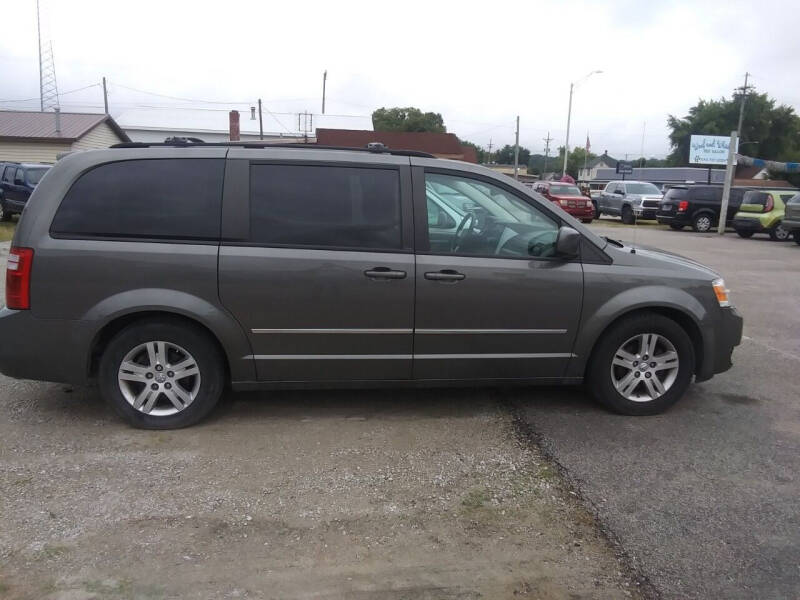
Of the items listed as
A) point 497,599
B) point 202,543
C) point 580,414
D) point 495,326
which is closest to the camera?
point 497,599

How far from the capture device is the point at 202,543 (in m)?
2.90

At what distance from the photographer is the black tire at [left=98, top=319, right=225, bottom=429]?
12.9 feet

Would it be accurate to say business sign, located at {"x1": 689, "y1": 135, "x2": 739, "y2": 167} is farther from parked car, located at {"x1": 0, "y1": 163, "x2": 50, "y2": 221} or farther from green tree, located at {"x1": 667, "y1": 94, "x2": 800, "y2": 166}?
parked car, located at {"x1": 0, "y1": 163, "x2": 50, "y2": 221}

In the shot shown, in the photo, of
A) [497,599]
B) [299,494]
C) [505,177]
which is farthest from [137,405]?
[505,177]

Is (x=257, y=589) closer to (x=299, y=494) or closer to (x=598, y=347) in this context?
(x=299, y=494)

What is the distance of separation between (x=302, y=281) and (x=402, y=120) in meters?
81.8

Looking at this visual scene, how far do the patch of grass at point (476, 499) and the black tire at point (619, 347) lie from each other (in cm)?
143

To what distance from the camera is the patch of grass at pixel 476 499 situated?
3248 millimetres

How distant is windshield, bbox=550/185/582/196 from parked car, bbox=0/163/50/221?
18.4 metres

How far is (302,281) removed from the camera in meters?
3.94

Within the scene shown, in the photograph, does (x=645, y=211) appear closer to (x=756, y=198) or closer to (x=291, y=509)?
(x=756, y=198)

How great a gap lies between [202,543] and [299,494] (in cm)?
58

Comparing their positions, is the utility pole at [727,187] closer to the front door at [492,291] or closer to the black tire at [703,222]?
the black tire at [703,222]

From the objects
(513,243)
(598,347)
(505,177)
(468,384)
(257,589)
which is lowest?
(257,589)
